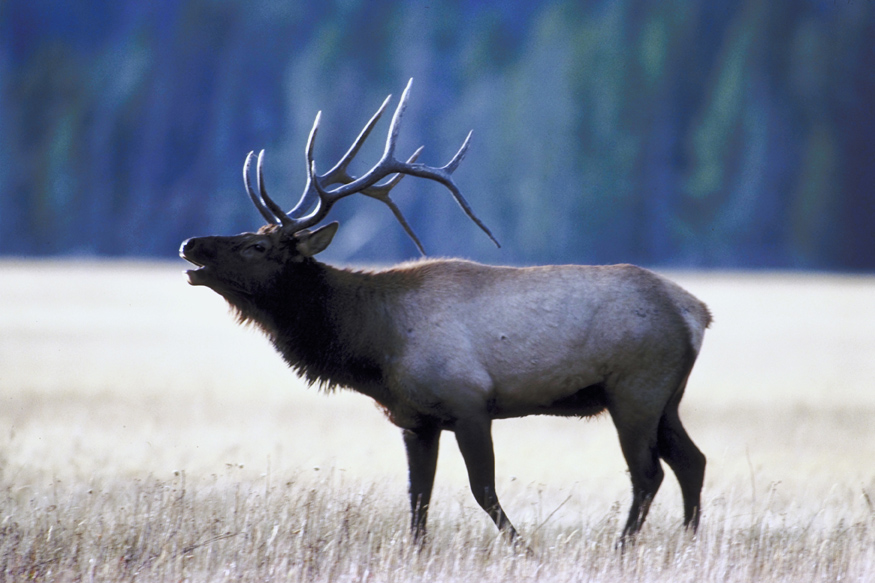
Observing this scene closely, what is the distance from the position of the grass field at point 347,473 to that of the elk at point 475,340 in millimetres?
565

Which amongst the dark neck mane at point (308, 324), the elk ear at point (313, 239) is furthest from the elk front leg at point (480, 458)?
the elk ear at point (313, 239)

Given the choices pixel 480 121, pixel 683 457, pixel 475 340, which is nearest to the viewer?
pixel 475 340

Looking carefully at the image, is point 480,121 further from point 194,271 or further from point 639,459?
point 639,459

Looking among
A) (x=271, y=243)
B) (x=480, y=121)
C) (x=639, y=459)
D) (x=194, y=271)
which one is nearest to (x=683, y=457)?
(x=639, y=459)

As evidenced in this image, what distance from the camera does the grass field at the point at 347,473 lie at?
6.11 meters

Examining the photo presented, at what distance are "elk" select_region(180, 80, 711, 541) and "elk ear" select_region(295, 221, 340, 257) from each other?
1cm

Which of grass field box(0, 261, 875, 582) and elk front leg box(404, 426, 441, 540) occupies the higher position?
elk front leg box(404, 426, 441, 540)

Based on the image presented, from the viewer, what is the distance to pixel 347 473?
10.4 meters

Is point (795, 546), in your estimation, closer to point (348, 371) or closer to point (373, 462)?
point (348, 371)

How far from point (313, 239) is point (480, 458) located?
196cm

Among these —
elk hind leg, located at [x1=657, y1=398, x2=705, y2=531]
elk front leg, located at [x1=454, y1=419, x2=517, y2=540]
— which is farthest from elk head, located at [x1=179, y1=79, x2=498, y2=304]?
elk hind leg, located at [x1=657, y1=398, x2=705, y2=531]

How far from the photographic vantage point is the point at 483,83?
45.8 meters

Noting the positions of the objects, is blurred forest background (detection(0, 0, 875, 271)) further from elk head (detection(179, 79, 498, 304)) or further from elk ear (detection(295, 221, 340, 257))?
elk ear (detection(295, 221, 340, 257))

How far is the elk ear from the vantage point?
7.18 metres
